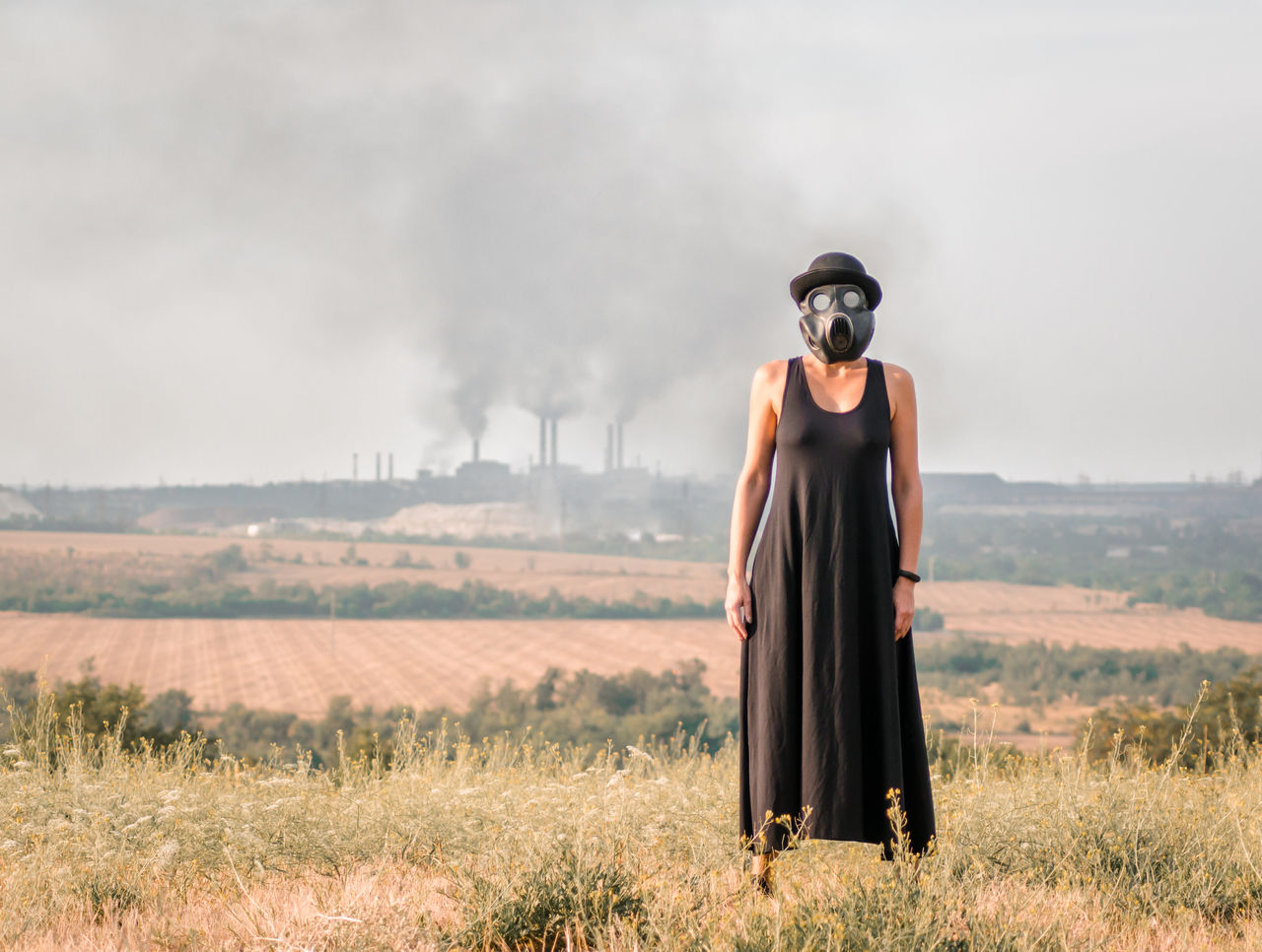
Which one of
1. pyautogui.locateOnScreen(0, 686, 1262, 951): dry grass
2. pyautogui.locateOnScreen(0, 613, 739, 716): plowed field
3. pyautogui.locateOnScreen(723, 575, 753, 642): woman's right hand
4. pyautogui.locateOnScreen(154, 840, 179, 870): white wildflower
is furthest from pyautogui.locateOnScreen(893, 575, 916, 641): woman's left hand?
pyautogui.locateOnScreen(0, 613, 739, 716): plowed field

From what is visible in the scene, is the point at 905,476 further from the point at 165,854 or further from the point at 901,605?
the point at 165,854

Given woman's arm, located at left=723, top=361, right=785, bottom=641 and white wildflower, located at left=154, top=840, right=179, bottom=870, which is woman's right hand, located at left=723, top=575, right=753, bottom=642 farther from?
white wildflower, located at left=154, top=840, right=179, bottom=870

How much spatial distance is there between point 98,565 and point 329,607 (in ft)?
61.2

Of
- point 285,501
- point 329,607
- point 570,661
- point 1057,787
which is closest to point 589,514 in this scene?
point 285,501

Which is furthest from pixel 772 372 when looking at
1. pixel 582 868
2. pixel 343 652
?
pixel 343 652

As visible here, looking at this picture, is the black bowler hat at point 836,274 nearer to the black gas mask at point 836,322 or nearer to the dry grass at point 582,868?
the black gas mask at point 836,322

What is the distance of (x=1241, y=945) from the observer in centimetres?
288

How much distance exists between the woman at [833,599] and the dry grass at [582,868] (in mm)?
186

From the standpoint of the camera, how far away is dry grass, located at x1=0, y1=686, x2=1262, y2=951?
8.62 ft

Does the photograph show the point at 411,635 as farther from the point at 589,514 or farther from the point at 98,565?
the point at 589,514

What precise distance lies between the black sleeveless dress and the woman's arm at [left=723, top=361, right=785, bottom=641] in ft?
0.23

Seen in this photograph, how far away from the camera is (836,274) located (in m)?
3.18

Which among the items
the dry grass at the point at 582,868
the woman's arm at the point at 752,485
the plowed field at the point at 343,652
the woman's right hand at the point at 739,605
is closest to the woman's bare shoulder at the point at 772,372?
the woman's arm at the point at 752,485

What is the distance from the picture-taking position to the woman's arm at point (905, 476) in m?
3.10
